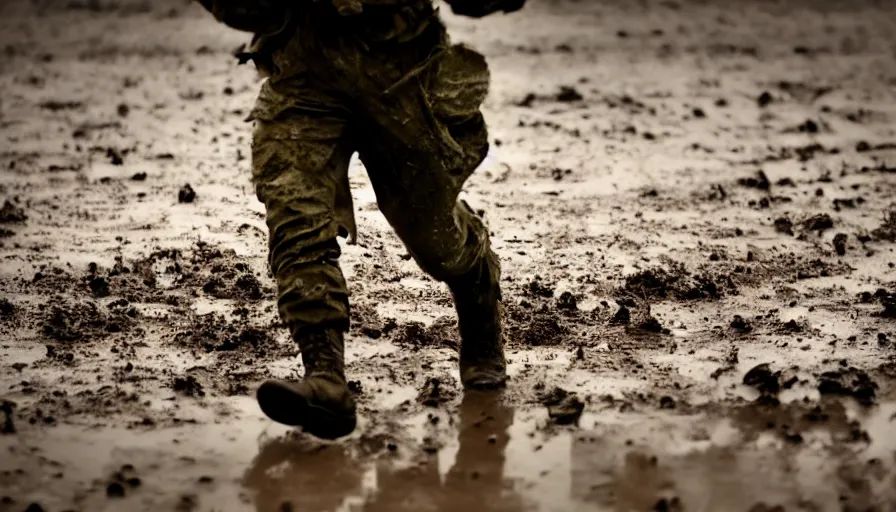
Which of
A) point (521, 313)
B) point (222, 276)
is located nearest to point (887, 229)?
point (521, 313)

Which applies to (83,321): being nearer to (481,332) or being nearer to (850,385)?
(481,332)

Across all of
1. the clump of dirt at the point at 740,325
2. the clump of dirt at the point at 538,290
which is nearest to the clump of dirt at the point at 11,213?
the clump of dirt at the point at 538,290

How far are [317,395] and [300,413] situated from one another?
0.07 metres

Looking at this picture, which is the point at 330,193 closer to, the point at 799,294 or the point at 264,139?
the point at 264,139

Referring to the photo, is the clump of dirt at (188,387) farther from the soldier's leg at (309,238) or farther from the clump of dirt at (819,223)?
the clump of dirt at (819,223)

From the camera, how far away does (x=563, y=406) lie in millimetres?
4320

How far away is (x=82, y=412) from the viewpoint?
14.1 feet

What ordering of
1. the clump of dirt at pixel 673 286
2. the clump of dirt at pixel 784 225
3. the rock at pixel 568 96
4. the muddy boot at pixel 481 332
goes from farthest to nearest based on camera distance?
the rock at pixel 568 96
the clump of dirt at pixel 784 225
the clump of dirt at pixel 673 286
the muddy boot at pixel 481 332

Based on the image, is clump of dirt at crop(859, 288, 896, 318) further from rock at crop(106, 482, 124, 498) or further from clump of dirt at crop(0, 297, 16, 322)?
clump of dirt at crop(0, 297, 16, 322)

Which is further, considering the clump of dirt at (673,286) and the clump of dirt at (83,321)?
the clump of dirt at (673,286)

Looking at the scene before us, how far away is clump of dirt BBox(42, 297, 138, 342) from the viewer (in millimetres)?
5016

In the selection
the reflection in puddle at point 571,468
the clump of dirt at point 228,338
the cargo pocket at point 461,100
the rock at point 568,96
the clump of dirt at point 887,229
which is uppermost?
the rock at point 568,96

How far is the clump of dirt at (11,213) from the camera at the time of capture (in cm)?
661

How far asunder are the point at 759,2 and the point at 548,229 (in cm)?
822
